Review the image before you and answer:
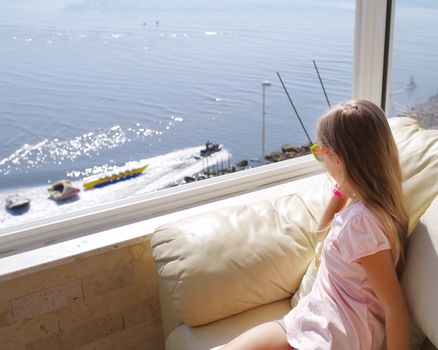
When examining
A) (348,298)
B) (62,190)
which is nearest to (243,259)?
(348,298)

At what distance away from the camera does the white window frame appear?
1.72 m

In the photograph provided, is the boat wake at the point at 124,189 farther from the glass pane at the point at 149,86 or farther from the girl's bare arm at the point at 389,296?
the girl's bare arm at the point at 389,296

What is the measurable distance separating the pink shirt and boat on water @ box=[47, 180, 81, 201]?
36.2 inches

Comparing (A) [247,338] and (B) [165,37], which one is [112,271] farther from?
(B) [165,37]

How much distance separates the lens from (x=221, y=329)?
1.47 metres

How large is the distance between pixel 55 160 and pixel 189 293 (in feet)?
2.21

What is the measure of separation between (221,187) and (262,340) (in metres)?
0.80

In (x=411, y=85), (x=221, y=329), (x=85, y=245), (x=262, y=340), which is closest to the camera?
(x=262, y=340)

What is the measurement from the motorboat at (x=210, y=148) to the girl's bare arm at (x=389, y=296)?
95cm

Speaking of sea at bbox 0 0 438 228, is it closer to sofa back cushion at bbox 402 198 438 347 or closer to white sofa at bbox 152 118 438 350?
white sofa at bbox 152 118 438 350

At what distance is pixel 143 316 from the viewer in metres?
1.83

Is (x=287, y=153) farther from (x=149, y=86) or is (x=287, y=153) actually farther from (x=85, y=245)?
(x=85, y=245)

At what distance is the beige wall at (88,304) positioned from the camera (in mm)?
1594

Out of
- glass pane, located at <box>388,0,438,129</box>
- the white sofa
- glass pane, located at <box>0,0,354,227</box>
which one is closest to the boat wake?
glass pane, located at <box>0,0,354,227</box>
